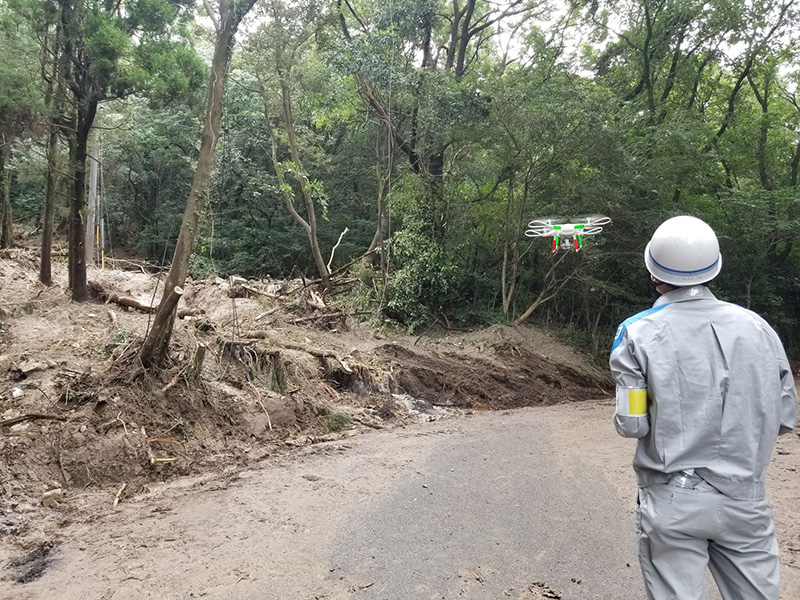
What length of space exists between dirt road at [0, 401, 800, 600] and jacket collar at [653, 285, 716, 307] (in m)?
2.04

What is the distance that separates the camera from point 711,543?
211 centimetres

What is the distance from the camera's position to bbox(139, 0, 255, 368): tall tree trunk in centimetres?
697

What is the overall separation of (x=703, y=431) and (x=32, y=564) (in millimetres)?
4327

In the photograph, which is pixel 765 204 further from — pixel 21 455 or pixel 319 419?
pixel 21 455

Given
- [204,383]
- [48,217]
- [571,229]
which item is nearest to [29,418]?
[204,383]

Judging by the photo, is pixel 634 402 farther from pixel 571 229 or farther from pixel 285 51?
pixel 285 51

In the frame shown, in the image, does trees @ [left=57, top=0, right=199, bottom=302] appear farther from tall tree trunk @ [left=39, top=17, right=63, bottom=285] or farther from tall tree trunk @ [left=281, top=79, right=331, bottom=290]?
tall tree trunk @ [left=281, top=79, right=331, bottom=290]

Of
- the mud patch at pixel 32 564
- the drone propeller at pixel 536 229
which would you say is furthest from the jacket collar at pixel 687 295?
the drone propeller at pixel 536 229

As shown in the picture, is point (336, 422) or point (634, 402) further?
point (336, 422)

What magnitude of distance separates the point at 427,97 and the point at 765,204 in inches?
417

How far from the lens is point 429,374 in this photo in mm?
11883

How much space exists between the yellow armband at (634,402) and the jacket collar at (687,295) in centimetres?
39

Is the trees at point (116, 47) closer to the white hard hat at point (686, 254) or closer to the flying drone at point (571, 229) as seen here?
the white hard hat at point (686, 254)

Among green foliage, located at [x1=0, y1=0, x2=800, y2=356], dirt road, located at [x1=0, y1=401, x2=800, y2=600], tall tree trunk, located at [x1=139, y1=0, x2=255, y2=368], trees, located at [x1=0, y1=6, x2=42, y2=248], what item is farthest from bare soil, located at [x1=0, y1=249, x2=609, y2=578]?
trees, located at [x1=0, y1=6, x2=42, y2=248]
